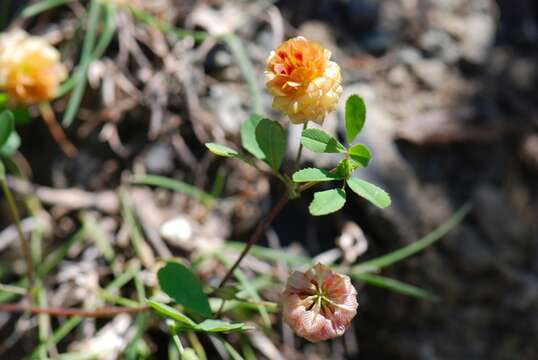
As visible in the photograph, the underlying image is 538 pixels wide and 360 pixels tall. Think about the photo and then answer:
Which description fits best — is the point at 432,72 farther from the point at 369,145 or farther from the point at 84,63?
the point at 84,63

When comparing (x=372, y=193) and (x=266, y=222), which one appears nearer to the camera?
(x=372, y=193)

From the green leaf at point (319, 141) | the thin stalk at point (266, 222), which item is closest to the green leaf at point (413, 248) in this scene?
the thin stalk at point (266, 222)

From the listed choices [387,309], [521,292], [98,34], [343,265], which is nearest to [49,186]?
[98,34]

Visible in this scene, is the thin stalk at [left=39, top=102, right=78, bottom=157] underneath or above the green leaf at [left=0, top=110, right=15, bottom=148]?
underneath

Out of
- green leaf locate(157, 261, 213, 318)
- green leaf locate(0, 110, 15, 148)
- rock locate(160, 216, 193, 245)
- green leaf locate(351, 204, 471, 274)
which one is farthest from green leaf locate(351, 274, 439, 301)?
green leaf locate(0, 110, 15, 148)

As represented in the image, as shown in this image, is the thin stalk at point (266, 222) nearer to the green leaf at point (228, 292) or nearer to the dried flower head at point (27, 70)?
the green leaf at point (228, 292)

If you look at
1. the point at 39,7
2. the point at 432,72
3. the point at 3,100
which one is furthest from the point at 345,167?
the point at 39,7

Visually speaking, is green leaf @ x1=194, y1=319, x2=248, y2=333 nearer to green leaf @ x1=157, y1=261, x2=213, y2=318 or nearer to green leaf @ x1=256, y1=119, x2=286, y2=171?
green leaf @ x1=157, y1=261, x2=213, y2=318
